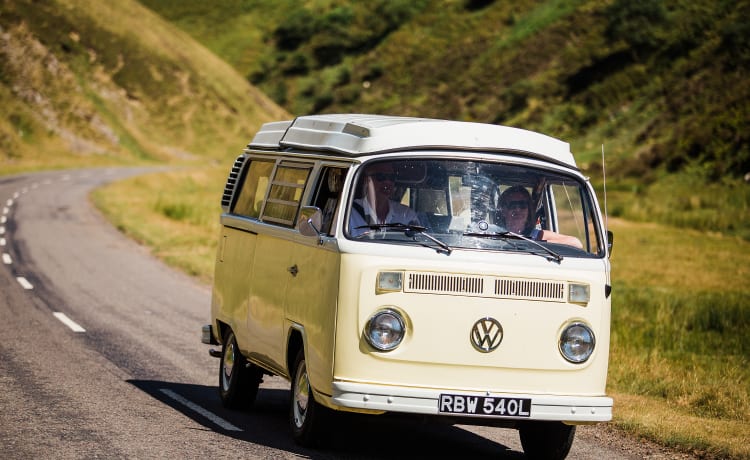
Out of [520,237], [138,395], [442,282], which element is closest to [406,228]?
[442,282]

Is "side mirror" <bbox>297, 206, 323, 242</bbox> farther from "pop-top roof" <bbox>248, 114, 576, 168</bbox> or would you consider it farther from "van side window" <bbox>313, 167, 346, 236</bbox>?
"pop-top roof" <bbox>248, 114, 576, 168</bbox>

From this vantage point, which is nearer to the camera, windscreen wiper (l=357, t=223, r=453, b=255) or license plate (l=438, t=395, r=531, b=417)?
license plate (l=438, t=395, r=531, b=417)

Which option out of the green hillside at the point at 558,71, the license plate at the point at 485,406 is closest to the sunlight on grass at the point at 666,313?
the license plate at the point at 485,406

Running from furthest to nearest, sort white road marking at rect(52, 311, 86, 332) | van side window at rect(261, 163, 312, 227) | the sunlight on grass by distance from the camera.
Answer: white road marking at rect(52, 311, 86, 332)
the sunlight on grass
van side window at rect(261, 163, 312, 227)

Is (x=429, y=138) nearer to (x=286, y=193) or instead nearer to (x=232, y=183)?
(x=286, y=193)

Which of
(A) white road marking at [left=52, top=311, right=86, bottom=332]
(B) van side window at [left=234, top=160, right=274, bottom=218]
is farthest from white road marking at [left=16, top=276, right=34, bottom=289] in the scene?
(B) van side window at [left=234, top=160, right=274, bottom=218]

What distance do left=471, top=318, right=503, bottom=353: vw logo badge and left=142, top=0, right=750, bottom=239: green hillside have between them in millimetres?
30722

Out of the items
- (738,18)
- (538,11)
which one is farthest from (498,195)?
(538,11)

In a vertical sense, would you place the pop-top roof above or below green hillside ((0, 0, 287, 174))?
below

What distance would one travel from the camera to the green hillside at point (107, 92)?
74.2 meters

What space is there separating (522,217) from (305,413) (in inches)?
79.1

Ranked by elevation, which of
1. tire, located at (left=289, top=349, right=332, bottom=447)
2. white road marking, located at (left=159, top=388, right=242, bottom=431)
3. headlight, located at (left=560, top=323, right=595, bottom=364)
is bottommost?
white road marking, located at (left=159, top=388, right=242, bottom=431)

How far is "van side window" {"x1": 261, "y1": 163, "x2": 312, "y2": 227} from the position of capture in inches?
331

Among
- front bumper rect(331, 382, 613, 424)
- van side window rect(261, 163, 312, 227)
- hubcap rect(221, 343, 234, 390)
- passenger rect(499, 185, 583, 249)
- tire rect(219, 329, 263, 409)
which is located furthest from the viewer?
hubcap rect(221, 343, 234, 390)
